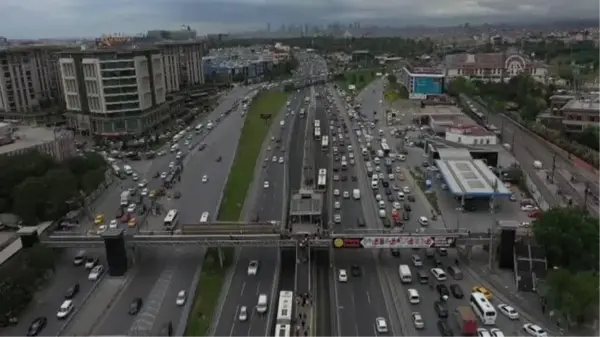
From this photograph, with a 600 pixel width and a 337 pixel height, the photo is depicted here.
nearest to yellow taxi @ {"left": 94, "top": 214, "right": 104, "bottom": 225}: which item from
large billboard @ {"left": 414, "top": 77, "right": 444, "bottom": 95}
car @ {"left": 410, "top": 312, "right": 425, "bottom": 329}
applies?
car @ {"left": 410, "top": 312, "right": 425, "bottom": 329}

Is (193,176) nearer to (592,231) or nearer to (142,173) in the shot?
(142,173)

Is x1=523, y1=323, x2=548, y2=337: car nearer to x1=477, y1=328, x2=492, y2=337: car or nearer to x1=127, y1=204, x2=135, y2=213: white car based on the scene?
x1=477, y1=328, x2=492, y2=337: car

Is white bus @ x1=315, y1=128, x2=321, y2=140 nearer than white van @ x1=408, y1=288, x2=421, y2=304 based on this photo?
No

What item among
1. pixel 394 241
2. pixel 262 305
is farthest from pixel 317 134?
pixel 262 305

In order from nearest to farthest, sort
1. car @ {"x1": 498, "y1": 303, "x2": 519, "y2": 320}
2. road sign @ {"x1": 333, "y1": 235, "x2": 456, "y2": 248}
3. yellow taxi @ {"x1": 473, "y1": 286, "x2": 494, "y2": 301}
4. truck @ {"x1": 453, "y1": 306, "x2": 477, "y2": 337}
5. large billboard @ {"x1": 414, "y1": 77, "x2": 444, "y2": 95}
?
truck @ {"x1": 453, "y1": 306, "x2": 477, "y2": 337}
car @ {"x1": 498, "y1": 303, "x2": 519, "y2": 320}
yellow taxi @ {"x1": 473, "y1": 286, "x2": 494, "y2": 301}
road sign @ {"x1": 333, "y1": 235, "x2": 456, "y2": 248}
large billboard @ {"x1": 414, "y1": 77, "x2": 444, "y2": 95}

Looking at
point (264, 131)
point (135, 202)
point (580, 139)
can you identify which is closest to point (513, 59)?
point (580, 139)

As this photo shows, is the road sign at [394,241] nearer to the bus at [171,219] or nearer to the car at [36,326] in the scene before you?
the bus at [171,219]
